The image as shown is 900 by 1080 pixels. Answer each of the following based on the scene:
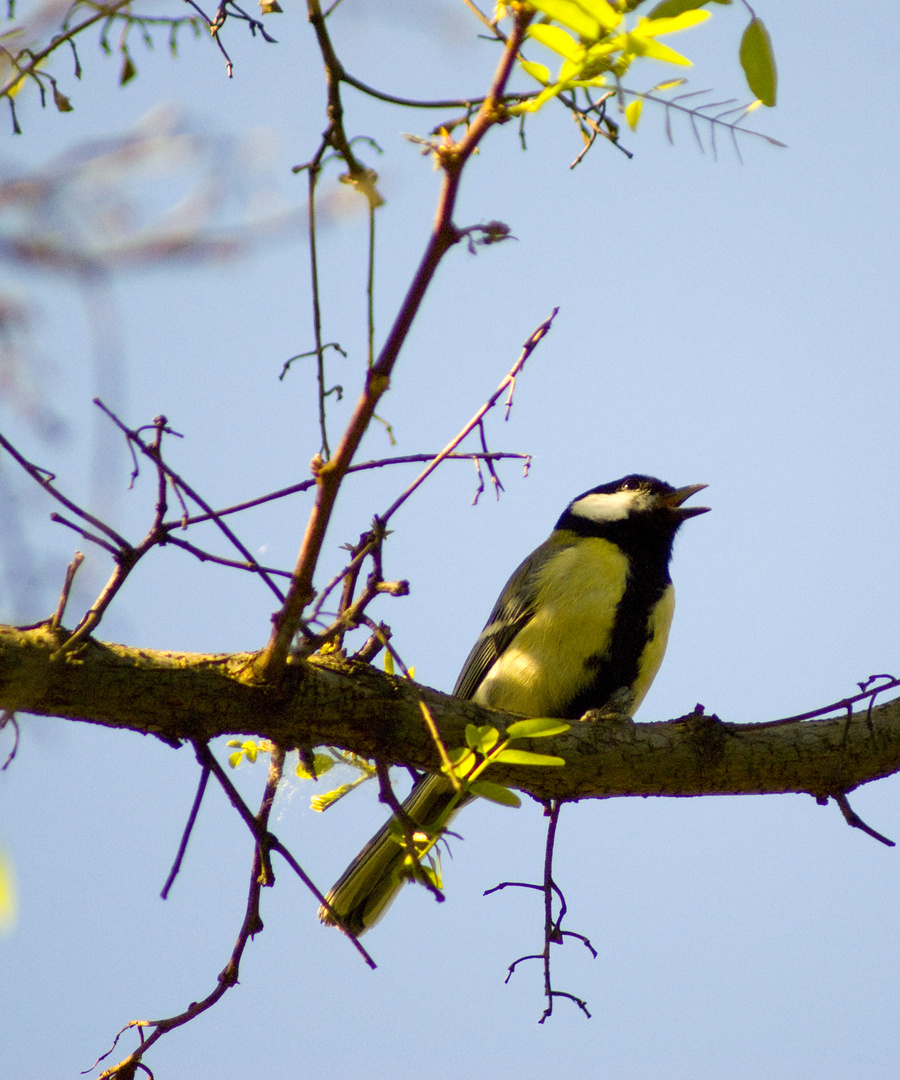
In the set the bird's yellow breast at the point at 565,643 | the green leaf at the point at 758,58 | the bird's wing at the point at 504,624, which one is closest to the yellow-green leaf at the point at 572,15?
the green leaf at the point at 758,58

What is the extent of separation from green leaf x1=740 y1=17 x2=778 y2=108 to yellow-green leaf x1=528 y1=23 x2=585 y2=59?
0.75ft

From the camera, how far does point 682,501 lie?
4785 mm

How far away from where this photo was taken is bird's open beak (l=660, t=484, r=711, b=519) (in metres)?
4.63

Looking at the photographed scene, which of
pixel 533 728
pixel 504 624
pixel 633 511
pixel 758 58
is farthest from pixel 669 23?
pixel 633 511

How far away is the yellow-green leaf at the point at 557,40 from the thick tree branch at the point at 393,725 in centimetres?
130

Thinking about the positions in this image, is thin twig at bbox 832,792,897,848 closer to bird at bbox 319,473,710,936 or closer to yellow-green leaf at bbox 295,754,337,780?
bird at bbox 319,473,710,936

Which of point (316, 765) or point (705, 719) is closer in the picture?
point (316, 765)

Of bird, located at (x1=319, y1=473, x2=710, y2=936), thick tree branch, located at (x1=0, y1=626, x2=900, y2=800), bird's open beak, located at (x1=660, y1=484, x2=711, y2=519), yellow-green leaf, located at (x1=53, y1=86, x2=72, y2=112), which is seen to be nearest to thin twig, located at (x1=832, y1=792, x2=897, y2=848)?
thick tree branch, located at (x1=0, y1=626, x2=900, y2=800)

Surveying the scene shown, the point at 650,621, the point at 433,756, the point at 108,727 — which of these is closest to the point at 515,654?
the point at 650,621

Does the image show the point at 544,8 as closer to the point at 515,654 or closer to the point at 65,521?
the point at 65,521

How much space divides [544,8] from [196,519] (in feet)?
3.64

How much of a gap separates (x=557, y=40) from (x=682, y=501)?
3453 mm

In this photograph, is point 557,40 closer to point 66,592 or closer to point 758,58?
point 758,58

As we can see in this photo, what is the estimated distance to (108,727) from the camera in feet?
7.86
